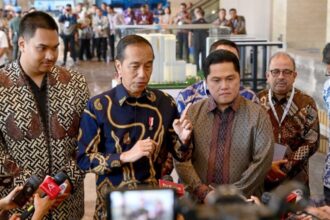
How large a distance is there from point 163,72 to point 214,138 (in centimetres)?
329

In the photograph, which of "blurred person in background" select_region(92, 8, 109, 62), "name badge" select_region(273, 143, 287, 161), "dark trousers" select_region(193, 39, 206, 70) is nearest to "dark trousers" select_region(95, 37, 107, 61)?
"blurred person in background" select_region(92, 8, 109, 62)

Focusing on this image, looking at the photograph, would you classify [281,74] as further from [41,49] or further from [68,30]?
[68,30]

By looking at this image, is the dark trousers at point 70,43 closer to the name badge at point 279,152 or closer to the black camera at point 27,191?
the name badge at point 279,152

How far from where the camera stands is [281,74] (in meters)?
3.63

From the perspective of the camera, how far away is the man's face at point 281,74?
3625 millimetres

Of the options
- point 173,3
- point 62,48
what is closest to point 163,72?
point 62,48

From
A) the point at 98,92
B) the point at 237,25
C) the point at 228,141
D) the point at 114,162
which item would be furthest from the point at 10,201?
the point at 237,25

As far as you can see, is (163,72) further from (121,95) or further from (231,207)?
(231,207)

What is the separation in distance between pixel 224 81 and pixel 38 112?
0.84 meters

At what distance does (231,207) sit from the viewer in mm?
1002

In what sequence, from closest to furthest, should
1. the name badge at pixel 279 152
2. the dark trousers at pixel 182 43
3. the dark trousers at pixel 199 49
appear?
the name badge at pixel 279 152
the dark trousers at pixel 182 43
the dark trousers at pixel 199 49

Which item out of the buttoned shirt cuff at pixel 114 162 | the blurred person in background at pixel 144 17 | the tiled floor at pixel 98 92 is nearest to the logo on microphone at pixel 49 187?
the buttoned shirt cuff at pixel 114 162

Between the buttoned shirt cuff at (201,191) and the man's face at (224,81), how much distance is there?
0.40 m

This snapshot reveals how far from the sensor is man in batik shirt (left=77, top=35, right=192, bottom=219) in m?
2.56
